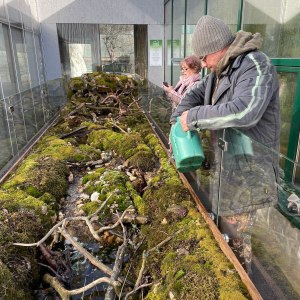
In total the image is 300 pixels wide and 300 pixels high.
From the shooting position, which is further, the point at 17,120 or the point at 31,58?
the point at 31,58

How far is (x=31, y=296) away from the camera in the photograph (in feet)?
8.85

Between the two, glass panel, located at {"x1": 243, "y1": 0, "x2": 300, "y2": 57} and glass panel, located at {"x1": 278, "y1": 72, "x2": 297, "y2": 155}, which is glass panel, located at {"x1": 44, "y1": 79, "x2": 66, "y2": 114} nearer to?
glass panel, located at {"x1": 243, "y1": 0, "x2": 300, "y2": 57}

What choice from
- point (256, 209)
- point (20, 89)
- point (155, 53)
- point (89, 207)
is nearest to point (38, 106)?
point (20, 89)

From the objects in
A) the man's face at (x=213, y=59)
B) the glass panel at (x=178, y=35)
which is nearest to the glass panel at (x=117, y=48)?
the glass panel at (x=178, y=35)

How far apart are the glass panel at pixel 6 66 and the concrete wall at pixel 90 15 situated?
564 centimetres

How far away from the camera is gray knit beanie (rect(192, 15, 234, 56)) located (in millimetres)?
2146

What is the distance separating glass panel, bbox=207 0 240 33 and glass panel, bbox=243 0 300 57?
412 mm

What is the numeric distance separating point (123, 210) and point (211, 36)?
94.6 inches

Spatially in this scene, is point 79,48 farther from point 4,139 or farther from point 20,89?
point 4,139

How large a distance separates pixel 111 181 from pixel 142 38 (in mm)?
9929

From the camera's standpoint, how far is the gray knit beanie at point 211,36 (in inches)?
84.5

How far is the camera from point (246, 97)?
196cm

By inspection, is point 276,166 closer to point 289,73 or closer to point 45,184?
point 289,73

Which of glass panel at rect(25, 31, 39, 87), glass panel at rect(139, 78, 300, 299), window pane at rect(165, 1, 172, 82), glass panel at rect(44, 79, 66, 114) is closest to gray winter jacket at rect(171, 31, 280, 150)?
glass panel at rect(139, 78, 300, 299)
